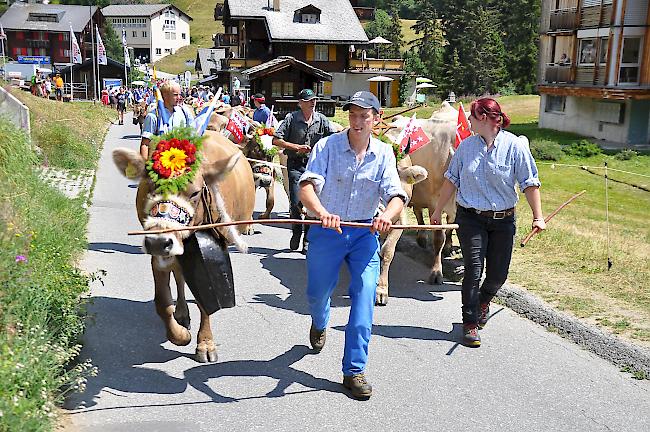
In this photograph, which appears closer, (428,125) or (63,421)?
(63,421)

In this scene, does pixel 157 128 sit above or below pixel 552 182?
above

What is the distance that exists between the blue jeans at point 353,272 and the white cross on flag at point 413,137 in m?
3.29

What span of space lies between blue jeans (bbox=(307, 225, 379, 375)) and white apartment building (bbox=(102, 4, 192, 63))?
5051 inches

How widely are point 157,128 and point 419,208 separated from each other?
3846 mm

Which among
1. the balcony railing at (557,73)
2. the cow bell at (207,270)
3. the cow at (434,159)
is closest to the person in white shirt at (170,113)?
the cow bell at (207,270)

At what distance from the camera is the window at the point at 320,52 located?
58656 millimetres

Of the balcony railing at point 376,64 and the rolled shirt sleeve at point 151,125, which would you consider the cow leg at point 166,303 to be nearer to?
the rolled shirt sleeve at point 151,125

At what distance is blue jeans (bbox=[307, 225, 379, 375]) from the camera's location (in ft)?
17.6

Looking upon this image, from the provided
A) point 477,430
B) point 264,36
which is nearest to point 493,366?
point 477,430

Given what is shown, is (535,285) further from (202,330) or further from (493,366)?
(202,330)

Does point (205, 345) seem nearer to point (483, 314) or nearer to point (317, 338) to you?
point (317, 338)

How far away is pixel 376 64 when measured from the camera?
2386 inches

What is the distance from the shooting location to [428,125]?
30.7 ft

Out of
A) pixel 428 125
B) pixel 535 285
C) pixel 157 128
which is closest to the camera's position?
pixel 157 128
